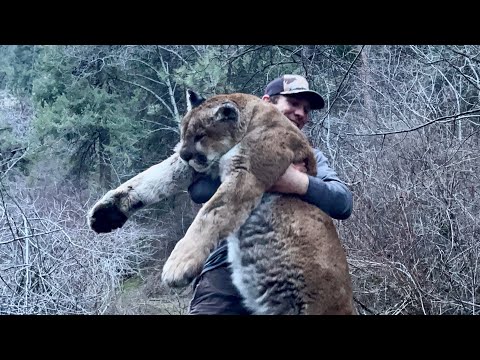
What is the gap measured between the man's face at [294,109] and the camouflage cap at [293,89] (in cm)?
4

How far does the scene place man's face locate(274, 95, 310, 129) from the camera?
9.96 ft

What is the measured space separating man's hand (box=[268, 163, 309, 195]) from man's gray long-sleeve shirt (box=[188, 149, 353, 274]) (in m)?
0.03

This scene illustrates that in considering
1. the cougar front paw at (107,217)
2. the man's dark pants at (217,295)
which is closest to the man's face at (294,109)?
the man's dark pants at (217,295)

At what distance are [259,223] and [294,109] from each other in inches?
→ 24.3

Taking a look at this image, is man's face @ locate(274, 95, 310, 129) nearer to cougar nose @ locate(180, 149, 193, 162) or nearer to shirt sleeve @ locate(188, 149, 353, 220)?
shirt sleeve @ locate(188, 149, 353, 220)

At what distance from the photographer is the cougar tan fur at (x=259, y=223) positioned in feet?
8.89

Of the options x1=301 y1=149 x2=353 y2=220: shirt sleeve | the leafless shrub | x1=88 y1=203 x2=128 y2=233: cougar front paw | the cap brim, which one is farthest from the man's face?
the leafless shrub

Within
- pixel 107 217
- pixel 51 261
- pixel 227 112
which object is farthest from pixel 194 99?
pixel 51 261

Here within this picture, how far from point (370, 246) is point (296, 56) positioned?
1127 mm

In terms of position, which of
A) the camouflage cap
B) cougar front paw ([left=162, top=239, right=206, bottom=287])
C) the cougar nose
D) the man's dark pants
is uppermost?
the camouflage cap

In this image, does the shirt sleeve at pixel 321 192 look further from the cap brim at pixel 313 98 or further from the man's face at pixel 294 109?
the cap brim at pixel 313 98

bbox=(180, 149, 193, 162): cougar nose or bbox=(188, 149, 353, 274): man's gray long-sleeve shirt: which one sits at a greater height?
bbox=(180, 149, 193, 162): cougar nose

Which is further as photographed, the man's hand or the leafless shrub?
the leafless shrub
